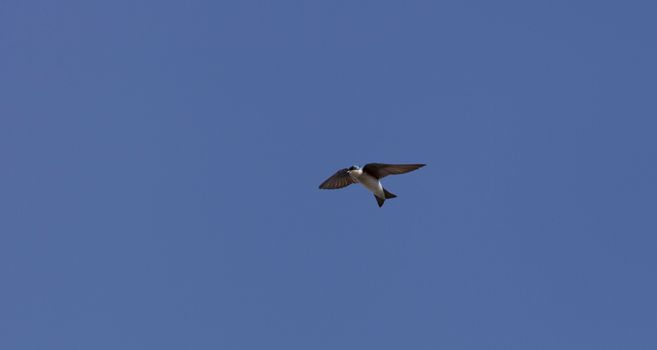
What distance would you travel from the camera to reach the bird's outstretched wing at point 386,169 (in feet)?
80.5

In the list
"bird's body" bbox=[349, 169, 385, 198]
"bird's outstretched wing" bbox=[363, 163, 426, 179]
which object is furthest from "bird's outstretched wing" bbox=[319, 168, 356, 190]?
"bird's outstretched wing" bbox=[363, 163, 426, 179]

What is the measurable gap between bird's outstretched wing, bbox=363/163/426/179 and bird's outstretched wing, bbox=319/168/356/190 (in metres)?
1.10

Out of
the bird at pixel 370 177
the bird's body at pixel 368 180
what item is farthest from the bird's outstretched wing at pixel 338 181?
the bird's body at pixel 368 180

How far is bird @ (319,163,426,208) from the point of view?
24.9 m

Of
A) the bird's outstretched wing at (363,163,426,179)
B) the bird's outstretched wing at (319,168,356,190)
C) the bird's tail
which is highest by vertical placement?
the bird's outstretched wing at (319,168,356,190)

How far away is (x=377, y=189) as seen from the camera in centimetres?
2620

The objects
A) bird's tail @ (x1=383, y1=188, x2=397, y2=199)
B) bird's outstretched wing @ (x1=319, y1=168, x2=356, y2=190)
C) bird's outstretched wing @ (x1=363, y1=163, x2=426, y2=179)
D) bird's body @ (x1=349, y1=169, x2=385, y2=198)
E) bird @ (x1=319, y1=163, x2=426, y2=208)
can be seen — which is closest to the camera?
bird's outstretched wing @ (x1=363, y1=163, x2=426, y2=179)

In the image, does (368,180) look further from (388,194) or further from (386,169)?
(386,169)

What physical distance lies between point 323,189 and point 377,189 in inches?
77.5

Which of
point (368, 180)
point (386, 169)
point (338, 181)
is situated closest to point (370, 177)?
point (368, 180)

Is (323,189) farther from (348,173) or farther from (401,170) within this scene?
(401,170)

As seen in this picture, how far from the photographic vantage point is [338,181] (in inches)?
1060

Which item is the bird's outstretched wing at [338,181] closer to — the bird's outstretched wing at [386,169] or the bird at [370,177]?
the bird at [370,177]

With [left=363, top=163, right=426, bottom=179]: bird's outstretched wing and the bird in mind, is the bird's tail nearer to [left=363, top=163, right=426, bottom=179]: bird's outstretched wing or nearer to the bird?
the bird
